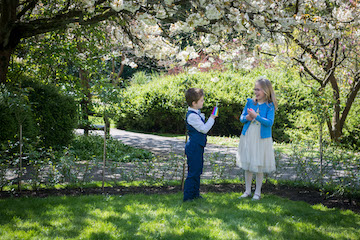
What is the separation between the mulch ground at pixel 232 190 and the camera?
4.05 metres

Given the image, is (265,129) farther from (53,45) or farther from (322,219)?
(53,45)

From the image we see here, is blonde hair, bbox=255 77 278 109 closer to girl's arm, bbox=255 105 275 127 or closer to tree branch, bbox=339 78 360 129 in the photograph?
girl's arm, bbox=255 105 275 127

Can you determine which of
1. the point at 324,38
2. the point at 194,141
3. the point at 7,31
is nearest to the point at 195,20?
the point at 194,141

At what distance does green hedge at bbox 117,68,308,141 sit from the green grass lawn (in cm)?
658

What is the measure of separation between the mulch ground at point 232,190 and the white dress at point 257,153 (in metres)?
0.71

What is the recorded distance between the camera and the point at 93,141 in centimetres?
816

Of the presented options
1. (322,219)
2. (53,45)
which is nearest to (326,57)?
(322,219)

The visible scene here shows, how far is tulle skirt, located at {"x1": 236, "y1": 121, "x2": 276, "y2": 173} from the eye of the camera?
156 inches

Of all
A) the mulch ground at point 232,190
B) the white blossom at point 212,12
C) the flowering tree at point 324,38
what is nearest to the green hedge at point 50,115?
the mulch ground at point 232,190

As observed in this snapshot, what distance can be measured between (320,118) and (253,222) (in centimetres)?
223

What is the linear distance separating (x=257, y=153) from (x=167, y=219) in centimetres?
144

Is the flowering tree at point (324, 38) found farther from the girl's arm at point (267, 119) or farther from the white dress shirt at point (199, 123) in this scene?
the white dress shirt at point (199, 123)

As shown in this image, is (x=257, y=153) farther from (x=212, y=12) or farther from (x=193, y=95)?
(x=212, y=12)

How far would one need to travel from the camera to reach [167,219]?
321 cm
